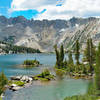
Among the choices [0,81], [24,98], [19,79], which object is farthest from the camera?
[19,79]

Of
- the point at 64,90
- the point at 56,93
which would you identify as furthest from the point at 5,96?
the point at 64,90

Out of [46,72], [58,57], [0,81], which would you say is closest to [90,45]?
[58,57]

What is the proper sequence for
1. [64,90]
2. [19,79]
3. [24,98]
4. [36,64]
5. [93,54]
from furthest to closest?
[36,64] → [93,54] → [19,79] → [64,90] → [24,98]

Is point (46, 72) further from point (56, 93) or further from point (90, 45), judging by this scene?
point (90, 45)

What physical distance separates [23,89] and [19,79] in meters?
17.5

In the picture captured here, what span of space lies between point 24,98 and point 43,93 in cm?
801

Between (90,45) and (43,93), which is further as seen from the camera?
(90,45)

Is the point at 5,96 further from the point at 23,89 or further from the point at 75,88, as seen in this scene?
the point at 75,88

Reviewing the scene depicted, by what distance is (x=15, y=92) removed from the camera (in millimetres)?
66375

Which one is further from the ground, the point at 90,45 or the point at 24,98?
the point at 90,45

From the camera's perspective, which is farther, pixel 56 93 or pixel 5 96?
pixel 56 93

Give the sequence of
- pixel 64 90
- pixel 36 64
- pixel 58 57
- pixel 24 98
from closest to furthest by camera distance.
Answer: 1. pixel 24 98
2. pixel 64 90
3. pixel 58 57
4. pixel 36 64

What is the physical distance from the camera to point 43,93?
64.4 metres

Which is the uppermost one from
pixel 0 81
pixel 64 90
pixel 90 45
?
pixel 90 45
